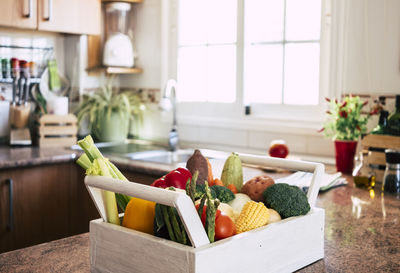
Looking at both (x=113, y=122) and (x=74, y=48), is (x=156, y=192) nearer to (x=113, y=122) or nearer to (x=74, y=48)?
(x=113, y=122)

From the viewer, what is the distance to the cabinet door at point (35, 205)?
253 centimetres

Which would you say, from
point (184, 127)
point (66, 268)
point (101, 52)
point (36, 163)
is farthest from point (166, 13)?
point (66, 268)

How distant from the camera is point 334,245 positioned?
1.31m

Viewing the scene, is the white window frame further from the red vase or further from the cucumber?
the cucumber

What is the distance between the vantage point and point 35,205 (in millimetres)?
2643

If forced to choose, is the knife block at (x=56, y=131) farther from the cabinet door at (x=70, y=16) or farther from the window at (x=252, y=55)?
the window at (x=252, y=55)

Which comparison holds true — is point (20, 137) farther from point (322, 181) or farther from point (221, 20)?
point (322, 181)

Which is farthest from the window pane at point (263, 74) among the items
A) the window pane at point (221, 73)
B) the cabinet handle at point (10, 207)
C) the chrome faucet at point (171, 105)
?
the cabinet handle at point (10, 207)

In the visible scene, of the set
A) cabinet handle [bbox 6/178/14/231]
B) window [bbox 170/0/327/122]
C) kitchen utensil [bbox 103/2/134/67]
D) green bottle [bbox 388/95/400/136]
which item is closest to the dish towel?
green bottle [bbox 388/95/400/136]

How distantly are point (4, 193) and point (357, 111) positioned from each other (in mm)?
1756

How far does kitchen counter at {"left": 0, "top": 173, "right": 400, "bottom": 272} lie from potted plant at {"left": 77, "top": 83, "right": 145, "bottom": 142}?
6.07ft

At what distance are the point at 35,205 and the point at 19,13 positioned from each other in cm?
110

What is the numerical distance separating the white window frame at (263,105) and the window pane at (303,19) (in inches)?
2.1

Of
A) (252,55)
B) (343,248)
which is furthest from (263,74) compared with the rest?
(343,248)
